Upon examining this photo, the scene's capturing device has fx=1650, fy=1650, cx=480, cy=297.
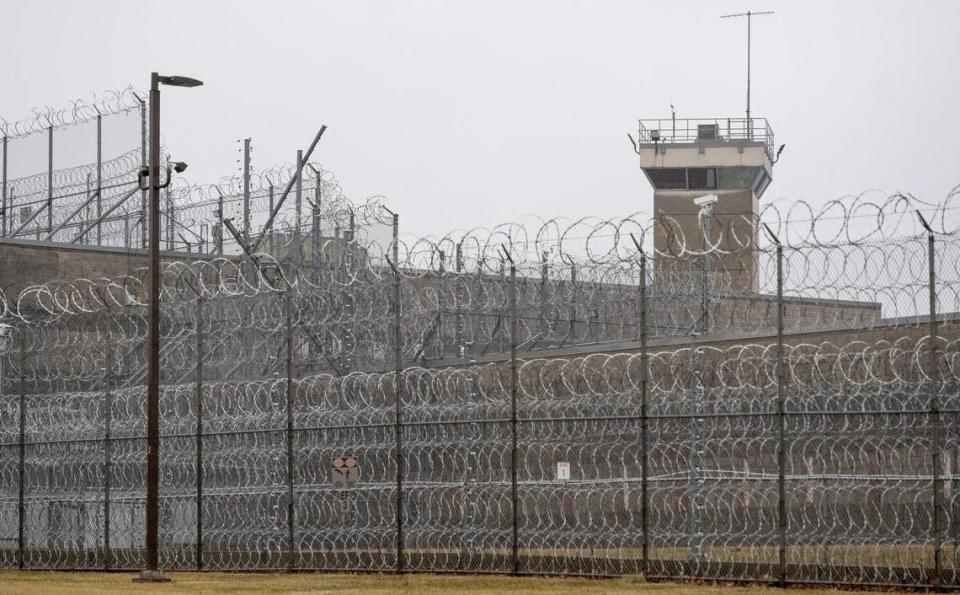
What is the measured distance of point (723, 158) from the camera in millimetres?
50750

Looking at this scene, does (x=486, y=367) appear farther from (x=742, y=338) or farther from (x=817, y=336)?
(x=817, y=336)

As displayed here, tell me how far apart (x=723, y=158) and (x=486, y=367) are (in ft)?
102

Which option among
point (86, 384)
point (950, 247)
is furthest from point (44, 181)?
point (950, 247)

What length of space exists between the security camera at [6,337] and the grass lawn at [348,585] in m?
5.06

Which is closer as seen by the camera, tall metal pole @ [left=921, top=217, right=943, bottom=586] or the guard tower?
tall metal pole @ [left=921, top=217, right=943, bottom=586]

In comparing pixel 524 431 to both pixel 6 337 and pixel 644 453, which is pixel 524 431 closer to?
pixel 644 453

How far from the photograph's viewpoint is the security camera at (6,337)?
24.0 m

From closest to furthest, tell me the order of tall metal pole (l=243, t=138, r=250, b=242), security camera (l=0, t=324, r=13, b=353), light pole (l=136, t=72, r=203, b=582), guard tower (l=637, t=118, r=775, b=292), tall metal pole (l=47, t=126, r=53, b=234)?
light pole (l=136, t=72, r=203, b=582) < security camera (l=0, t=324, r=13, b=353) < tall metal pole (l=243, t=138, r=250, b=242) < tall metal pole (l=47, t=126, r=53, b=234) < guard tower (l=637, t=118, r=775, b=292)

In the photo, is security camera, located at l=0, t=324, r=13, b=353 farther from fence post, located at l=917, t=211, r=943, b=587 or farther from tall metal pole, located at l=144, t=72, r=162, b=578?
fence post, located at l=917, t=211, r=943, b=587

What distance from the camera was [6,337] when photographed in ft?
79.5

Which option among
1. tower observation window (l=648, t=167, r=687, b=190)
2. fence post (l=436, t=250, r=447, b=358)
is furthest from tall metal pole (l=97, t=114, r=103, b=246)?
tower observation window (l=648, t=167, r=687, b=190)

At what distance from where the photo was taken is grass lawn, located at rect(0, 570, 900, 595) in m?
15.2

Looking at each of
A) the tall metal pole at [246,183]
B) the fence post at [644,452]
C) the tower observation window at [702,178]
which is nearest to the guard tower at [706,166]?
the tower observation window at [702,178]

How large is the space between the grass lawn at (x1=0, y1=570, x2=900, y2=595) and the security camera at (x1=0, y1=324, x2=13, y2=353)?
506 cm
